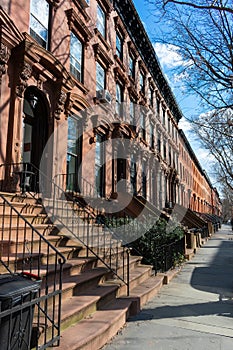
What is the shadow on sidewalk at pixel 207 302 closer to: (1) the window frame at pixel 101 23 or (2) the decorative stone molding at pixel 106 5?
(1) the window frame at pixel 101 23

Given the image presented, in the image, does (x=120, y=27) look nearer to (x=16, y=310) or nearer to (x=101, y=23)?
(x=101, y=23)

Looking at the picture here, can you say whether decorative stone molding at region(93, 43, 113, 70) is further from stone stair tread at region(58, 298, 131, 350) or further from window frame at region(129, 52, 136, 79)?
stone stair tread at region(58, 298, 131, 350)

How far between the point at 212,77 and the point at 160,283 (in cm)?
500

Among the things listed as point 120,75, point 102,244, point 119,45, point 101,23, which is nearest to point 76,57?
point 101,23

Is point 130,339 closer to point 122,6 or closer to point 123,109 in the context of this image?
point 123,109

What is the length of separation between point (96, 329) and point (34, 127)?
602 cm

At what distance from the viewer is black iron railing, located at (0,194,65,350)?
3.07 metres

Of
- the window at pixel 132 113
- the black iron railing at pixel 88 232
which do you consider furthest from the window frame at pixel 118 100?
the black iron railing at pixel 88 232

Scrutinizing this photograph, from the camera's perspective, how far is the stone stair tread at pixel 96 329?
332 centimetres

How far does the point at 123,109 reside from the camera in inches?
571

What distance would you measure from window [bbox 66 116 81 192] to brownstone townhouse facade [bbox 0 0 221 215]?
0.03 m

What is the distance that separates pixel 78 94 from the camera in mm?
9711

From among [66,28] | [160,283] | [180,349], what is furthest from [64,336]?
[66,28]

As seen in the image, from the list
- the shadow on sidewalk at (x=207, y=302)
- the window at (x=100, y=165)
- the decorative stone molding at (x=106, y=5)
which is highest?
the decorative stone molding at (x=106, y=5)
